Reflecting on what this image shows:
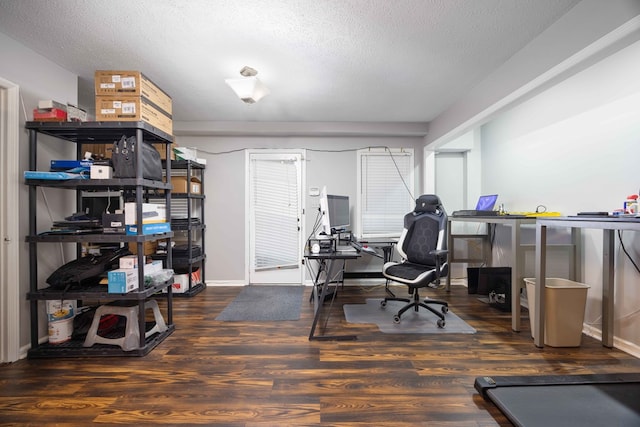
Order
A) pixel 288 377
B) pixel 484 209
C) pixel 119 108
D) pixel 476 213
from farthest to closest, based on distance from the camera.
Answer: pixel 484 209 → pixel 476 213 → pixel 119 108 → pixel 288 377

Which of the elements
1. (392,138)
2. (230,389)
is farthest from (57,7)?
(392,138)

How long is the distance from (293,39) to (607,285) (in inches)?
129

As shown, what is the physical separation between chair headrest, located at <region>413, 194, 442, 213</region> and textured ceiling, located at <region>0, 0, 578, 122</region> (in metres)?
1.22

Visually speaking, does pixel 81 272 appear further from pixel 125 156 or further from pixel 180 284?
pixel 180 284

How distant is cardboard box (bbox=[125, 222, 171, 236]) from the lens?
6.96ft

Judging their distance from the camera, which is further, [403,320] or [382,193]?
[382,193]

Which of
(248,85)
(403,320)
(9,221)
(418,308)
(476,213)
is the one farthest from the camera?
(476,213)

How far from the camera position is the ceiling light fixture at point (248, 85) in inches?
96.4

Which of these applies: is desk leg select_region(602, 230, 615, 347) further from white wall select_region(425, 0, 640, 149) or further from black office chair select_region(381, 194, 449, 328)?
white wall select_region(425, 0, 640, 149)

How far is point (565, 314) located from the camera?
224 cm

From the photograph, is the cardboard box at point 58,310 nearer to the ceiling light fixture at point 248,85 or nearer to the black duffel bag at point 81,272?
the black duffel bag at point 81,272

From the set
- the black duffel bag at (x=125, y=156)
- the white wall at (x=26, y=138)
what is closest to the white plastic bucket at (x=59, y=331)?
the white wall at (x=26, y=138)

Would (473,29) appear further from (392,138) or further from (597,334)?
(597,334)

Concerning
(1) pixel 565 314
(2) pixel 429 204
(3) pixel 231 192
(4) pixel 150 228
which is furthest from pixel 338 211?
(1) pixel 565 314
